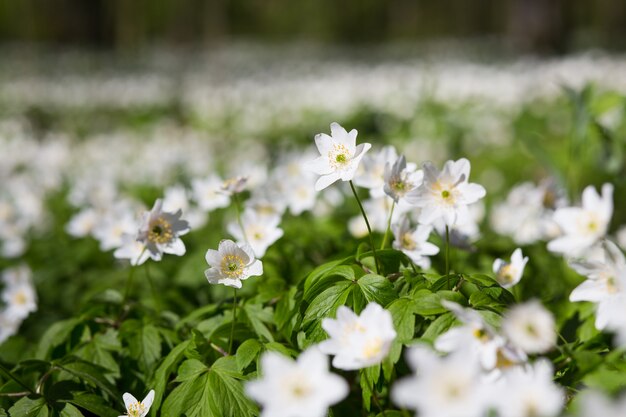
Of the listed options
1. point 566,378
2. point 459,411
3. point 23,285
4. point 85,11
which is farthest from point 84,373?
point 85,11

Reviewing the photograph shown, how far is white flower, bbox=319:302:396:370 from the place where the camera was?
3.99ft

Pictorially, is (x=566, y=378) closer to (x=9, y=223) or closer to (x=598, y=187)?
(x=9, y=223)

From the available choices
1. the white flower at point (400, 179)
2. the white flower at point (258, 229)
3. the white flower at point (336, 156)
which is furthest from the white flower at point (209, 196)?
the white flower at point (400, 179)

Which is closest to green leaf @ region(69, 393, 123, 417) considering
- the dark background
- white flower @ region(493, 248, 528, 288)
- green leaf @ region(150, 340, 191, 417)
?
green leaf @ region(150, 340, 191, 417)

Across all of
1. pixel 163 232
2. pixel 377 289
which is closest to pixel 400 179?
pixel 377 289

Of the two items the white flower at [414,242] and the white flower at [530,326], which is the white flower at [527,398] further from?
the white flower at [414,242]

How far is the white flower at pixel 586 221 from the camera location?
1.43 metres

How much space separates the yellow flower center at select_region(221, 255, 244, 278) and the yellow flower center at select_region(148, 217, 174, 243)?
11.5 inches

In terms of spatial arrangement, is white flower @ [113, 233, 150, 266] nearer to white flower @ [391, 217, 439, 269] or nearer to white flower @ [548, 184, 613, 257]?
white flower @ [391, 217, 439, 269]

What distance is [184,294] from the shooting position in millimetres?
2510

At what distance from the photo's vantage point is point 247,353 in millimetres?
1502

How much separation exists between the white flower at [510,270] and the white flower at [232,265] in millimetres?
666

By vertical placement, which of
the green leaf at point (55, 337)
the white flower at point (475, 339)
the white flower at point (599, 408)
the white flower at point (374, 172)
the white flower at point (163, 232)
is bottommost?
the green leaf at point (55, 337)

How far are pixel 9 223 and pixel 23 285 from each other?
970 mm
